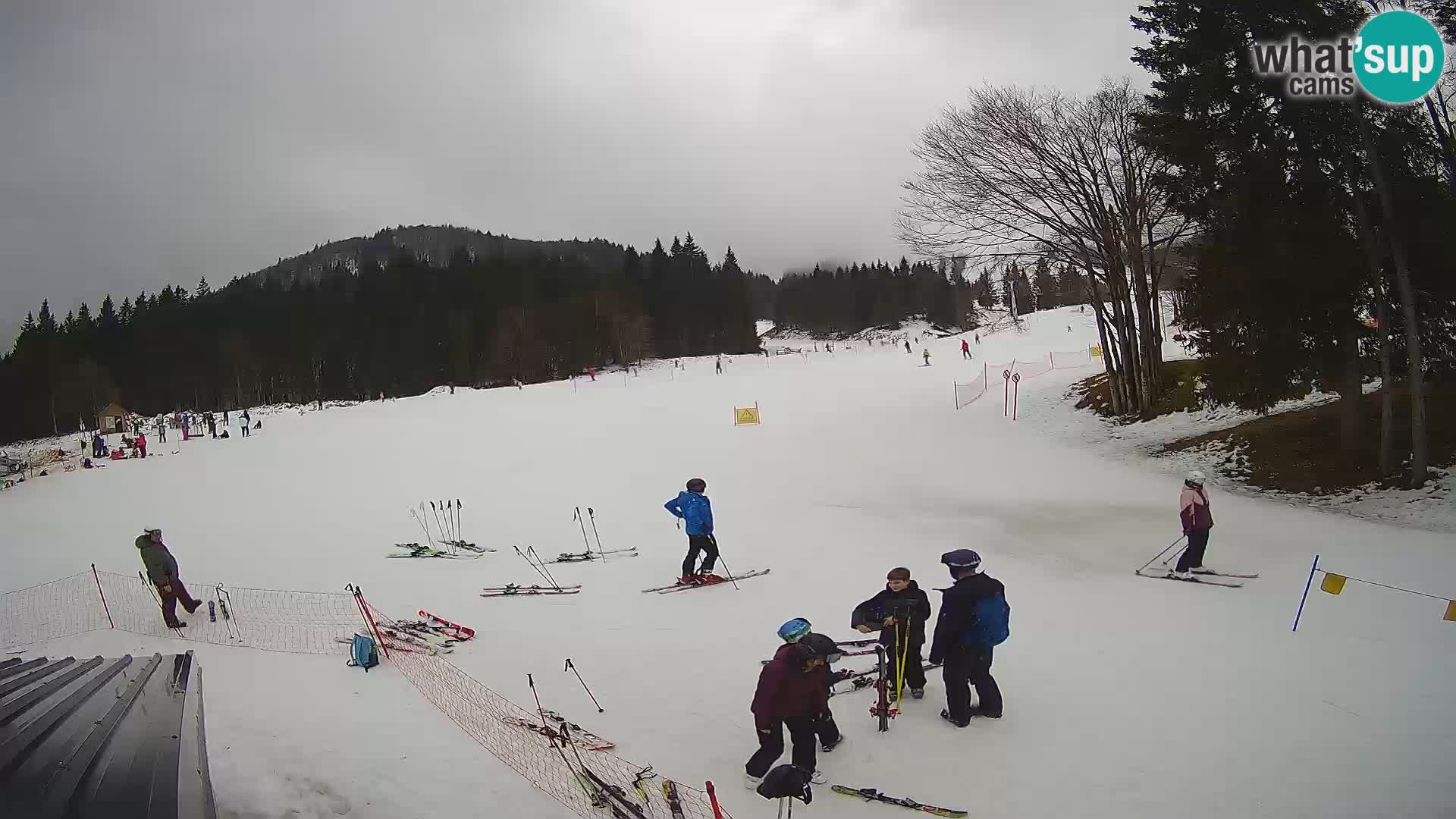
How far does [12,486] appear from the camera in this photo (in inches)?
1038

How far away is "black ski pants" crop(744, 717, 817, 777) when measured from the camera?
535cm

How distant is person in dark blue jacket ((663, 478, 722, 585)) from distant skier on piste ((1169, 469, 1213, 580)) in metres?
6.84

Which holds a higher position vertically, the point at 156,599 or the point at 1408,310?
the point at 1408,310

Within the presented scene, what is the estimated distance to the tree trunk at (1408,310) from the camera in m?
12.8

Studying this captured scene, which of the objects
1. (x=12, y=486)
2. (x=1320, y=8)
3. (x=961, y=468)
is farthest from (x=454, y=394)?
(x=1320, y=8)

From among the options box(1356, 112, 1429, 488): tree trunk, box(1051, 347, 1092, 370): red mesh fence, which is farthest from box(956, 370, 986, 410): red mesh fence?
box(1356, 112, 1429, 488): tree trunk

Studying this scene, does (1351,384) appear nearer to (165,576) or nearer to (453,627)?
(453,627)

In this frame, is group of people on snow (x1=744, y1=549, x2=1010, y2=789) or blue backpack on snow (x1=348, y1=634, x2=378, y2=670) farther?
blue backpack on snow (x1=348, y1=634, x2=378, y2=670)

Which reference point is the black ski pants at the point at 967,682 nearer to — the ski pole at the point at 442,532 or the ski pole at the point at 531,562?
the ski pole at the point at 531,562

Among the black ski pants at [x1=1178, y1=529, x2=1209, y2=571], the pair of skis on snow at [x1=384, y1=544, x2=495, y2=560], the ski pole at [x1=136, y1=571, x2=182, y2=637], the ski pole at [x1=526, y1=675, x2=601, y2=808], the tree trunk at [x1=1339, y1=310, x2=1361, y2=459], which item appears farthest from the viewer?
the tree trunk at [x1=1339, y1=310, x2=1361, y2=459]

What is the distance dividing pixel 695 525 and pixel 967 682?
219 inches

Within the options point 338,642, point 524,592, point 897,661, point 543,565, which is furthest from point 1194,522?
point 338,642

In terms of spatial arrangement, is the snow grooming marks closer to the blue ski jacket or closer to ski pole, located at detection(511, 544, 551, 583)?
ski pole, located at detection(511, 544, 551, 583)

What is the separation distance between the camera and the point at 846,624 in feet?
29.4
